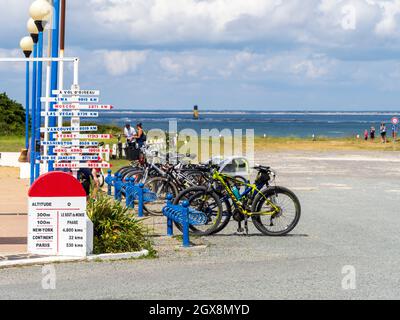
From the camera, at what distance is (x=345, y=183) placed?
2511 centimetres

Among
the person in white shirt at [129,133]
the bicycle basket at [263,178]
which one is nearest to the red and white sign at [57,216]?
the bicycle basket at [263,178]

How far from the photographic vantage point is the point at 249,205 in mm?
13453

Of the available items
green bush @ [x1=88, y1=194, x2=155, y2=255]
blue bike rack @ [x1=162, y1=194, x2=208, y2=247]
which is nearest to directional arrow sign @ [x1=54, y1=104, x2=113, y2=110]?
green bush @ [x1=88, y1=194, x2=155, y2=255]

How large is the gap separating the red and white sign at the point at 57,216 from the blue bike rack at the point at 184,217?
1.78 metres

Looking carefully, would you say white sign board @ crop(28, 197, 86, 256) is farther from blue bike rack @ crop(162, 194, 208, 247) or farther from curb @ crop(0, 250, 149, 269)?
blue bike rack @ crop(162, 194, 208, 247)

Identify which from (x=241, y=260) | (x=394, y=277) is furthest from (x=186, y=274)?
(x=394, y=277)

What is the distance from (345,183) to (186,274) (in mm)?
15796

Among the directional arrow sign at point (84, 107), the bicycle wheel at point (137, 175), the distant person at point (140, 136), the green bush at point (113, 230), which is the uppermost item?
the distant person at point (140, 136)

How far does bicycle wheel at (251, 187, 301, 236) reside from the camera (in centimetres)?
1330

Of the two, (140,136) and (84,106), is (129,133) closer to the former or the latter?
(140,136)

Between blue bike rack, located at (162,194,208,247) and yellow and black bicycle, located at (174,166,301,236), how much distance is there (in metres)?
0.31

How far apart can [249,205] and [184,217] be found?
1561mm

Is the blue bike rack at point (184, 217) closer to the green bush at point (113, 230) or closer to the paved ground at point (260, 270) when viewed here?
the paved ground at point (260, 270)

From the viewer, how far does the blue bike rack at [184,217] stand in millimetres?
12195
